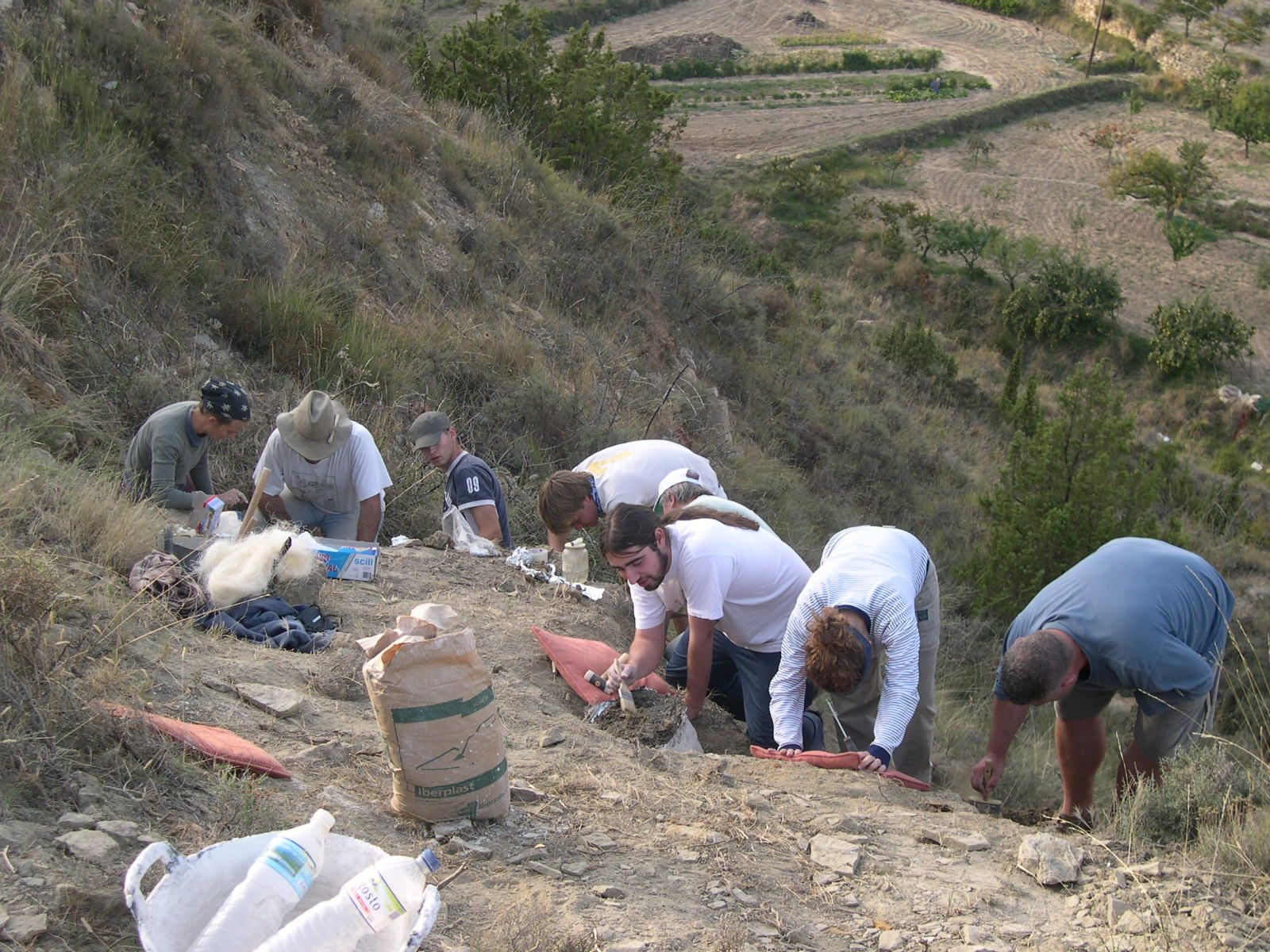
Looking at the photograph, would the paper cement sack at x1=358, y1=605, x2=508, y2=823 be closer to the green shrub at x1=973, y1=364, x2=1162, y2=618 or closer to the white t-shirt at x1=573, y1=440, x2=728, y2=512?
the white t-shirt at x1=573, y1=440, x2=728, y2=512

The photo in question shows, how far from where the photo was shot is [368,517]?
5879mm

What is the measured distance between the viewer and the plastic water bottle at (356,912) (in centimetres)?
217

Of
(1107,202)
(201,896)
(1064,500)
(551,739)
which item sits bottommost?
(1064,500)

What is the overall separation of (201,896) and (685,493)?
3257mm

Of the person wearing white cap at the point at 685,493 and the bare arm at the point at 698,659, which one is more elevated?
the person wearing white cap at the point at 685,493

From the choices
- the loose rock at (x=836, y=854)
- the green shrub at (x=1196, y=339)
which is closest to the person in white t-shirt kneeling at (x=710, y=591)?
the loose rock at (x=836, y=854)

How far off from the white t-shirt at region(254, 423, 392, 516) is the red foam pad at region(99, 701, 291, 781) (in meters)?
2.59

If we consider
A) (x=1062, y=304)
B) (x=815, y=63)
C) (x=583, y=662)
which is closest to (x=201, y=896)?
(x=583, y=662)

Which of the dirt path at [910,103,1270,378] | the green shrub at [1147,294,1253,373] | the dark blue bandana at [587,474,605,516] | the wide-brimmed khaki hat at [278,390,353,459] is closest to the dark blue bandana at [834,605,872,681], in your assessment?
the dark blue bandana at [587,474,605,516]

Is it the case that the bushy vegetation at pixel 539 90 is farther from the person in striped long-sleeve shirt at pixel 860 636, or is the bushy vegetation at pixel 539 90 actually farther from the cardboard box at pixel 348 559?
the person in striped long-sleeve shirt at pixel 860 636

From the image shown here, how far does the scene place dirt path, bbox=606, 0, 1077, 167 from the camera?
4125cm

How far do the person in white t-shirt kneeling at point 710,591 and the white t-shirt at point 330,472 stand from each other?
184cm

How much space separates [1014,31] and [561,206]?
5636 centimetres

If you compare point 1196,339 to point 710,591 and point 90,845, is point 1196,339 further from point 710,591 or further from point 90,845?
point 90,845
